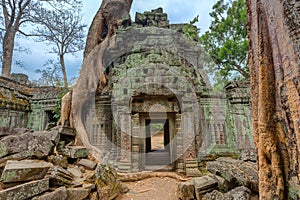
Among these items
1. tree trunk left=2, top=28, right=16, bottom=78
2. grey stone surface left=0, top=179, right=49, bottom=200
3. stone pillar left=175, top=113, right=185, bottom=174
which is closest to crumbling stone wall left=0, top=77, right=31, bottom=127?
Answer: tree trunk left=2, top=28, right=16, bottom=78

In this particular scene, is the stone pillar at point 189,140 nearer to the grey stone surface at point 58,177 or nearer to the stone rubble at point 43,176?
the stone rubble at point 43,176

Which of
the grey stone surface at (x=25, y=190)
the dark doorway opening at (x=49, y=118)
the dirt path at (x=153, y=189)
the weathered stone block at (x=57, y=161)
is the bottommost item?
the dirt path at (x=153, y=189)

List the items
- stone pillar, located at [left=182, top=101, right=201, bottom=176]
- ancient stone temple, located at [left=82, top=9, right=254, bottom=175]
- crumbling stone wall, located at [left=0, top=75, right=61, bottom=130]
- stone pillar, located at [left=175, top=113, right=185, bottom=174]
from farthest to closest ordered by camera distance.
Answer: crumbling stone wall, located at [left=0, top=75, right=61, bottom=130] → ancient stone temple, located at [left=82, top=9, right=254, bottom=175] → stone pillar, located at [left=175, top=113, right=185, bottom=174] → stone pillar, located at [left=182, top=101, right=201, bottom=176]

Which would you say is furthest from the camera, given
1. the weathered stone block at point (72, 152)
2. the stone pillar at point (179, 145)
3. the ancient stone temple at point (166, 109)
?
the ancient stone temple at point (166, 109)

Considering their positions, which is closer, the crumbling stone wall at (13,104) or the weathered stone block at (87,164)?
the weathered stone block at (87,164)

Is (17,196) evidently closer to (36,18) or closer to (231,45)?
(231,45)

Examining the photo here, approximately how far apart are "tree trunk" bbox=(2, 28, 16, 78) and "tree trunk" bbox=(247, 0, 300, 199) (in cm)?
1156

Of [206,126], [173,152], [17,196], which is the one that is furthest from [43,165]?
[206,126]

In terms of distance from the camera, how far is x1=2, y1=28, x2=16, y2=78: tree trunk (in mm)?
9211

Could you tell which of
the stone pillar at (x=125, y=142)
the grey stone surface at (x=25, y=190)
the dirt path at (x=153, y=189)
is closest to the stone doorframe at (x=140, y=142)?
the stone pillar at (x=125, y=142)

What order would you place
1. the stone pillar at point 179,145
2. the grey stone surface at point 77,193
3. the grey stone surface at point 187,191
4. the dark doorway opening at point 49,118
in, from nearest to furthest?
1. the grey stone surface at point 77,193
2. the grey stone surface at point 187,191
3. the stone pillar at point 179,145
4. the dark doorway opening at point 49,118

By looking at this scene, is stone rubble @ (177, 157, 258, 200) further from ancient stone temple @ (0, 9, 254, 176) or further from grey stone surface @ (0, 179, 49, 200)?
grey stone surface @ (0, 179, 49, 200)

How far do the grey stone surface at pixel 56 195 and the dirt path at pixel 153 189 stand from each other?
3.74 ft

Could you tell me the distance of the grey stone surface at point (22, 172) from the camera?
2475 millimetres
